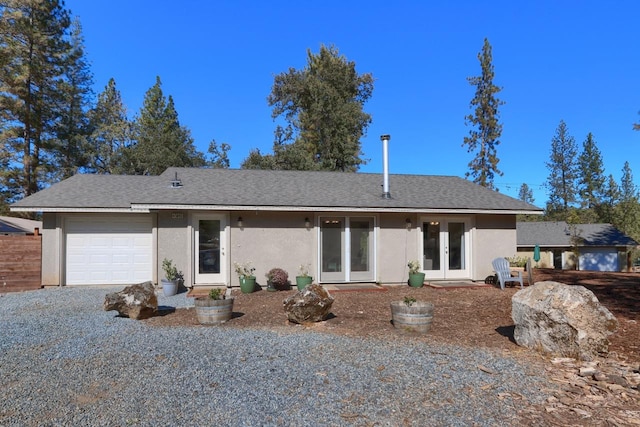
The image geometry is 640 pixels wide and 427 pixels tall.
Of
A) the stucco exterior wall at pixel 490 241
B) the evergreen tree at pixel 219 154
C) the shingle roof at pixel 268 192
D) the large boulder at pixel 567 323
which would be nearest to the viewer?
the large boulder at pixel 567 323

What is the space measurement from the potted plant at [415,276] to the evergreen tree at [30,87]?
67.2 feet

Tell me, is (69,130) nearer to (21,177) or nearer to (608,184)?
(21,177)

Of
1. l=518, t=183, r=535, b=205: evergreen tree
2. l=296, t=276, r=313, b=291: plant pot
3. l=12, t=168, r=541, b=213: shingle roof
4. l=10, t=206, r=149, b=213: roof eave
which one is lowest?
l=296, t=276, r=313, b=291: plant pot

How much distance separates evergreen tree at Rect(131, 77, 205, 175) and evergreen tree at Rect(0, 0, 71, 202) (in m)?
4.75

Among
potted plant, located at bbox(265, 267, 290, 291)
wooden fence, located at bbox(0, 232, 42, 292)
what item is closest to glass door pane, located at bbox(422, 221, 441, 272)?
potted plant, located at bbox(265, 267, 290, 291)

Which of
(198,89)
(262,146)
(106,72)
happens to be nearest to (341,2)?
(198,89)

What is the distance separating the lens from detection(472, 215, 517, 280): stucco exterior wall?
12.4 metres

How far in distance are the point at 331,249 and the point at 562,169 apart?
41.4m

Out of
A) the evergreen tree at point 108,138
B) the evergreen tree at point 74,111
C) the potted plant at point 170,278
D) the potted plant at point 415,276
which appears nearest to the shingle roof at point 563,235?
the potted plant at point 415,276

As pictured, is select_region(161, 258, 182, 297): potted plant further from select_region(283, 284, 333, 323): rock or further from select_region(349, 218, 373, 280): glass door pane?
select_region(349, 218, 373, 280): glass door pane

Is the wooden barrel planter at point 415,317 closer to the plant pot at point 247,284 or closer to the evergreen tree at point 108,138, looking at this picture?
the plant pot at point 247,284

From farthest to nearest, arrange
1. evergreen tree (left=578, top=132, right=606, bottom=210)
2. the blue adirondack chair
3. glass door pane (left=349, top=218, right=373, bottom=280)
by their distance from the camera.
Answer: evergreen tree (left=578, top=132, right=606, bottom=210) → glass door pane (left=349, top=218, right=373, bottom=280) → the blue adirondack chair

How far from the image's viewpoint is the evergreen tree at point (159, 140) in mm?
24531

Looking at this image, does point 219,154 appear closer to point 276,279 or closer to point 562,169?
point 276,279
